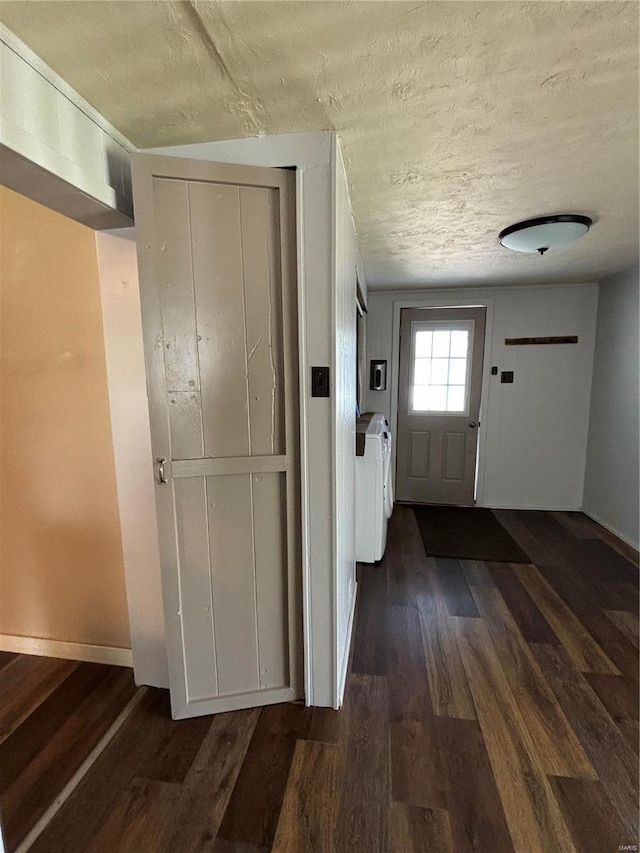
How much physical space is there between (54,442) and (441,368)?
131 inches

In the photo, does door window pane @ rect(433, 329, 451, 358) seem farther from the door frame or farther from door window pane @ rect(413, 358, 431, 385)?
the door frame

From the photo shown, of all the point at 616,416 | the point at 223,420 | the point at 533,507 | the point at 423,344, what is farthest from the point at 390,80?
the point at 533,507

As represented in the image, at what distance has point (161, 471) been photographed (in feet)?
4.28

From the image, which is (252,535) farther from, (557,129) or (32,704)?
(557,129)

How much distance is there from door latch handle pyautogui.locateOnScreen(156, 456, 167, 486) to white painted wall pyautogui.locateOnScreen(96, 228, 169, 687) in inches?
8.3

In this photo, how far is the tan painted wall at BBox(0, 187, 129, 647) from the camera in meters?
1.49

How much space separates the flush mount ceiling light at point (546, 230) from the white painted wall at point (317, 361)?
4.11 feet

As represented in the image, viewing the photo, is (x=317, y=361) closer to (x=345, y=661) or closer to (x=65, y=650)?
(x=345, y=661)

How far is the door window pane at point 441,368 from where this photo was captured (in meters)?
3.74

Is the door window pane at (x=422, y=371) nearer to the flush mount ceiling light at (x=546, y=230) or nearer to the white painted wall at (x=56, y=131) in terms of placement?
the flush mount ceiling light at (x=546, y=230)

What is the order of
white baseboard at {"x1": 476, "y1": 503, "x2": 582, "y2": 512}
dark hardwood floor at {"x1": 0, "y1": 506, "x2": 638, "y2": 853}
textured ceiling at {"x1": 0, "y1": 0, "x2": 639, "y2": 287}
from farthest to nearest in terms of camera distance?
white baseboard at {"x1": 476, "y1": 503, "x2": 582, "y2": 512}
dark hardwood floor at {"x1": 0, "y1": 506, "x2": 638, "y2": 853}
textured ceiling at {"x1": 0, "y1": 0, "x2": 639, "y2": 287}

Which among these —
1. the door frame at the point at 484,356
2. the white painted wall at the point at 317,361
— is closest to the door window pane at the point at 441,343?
the door frame at the point at 484,356

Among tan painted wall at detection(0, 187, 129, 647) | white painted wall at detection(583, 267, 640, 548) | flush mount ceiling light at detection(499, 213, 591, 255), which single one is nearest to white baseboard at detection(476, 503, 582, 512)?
white painted wall at detection(583, 267, 640, 548)

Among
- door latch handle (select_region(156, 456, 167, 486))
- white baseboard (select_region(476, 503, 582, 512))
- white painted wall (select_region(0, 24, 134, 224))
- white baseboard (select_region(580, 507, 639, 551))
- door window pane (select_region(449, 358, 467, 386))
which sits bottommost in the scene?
white baseboard (select_region(476, 503, 582, 512))
